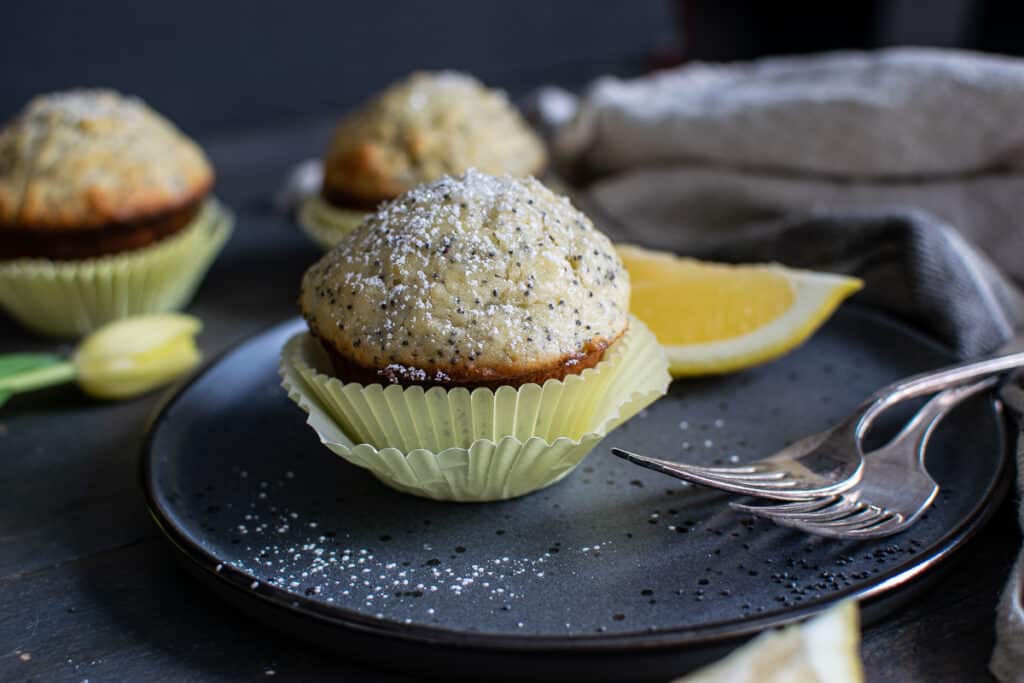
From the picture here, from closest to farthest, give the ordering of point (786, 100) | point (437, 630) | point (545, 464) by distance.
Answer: point (437, 630) < point (545, 464) < point (786, 100)

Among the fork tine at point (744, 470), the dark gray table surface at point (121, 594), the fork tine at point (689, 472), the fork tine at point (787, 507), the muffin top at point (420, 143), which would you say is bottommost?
the dark gray table surface at point (121, 594)

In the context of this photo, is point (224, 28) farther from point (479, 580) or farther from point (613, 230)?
point (479, 580)

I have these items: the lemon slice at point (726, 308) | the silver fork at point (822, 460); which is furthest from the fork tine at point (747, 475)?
the lemon slice at point (726, 308)

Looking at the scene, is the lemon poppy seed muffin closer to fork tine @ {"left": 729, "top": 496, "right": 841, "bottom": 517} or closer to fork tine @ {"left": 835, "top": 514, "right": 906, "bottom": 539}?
fork tine @ {"left": 729, "top": 496, "right": 841, "bottom": 517}

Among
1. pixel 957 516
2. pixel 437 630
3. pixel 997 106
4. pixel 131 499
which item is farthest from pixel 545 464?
pixel 997 106

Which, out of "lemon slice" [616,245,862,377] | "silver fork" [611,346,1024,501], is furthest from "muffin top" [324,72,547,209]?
"silver fork" [611,346,1024,501]

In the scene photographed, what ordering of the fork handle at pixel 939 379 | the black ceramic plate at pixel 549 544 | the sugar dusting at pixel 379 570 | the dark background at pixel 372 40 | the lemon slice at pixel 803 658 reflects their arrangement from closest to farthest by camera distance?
the lemon slice at pixel 803 658 < the black ceramic plate at pixel 549 544 < the sugar dusting at pixel 379 570 < the fork handle at pixel 939 379 < the dark background at pixel 372 40

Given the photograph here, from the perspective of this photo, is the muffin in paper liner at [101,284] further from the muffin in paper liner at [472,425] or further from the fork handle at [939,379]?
the fork handle at [939,379]

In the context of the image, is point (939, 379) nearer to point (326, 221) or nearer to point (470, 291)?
point (470, 291)
